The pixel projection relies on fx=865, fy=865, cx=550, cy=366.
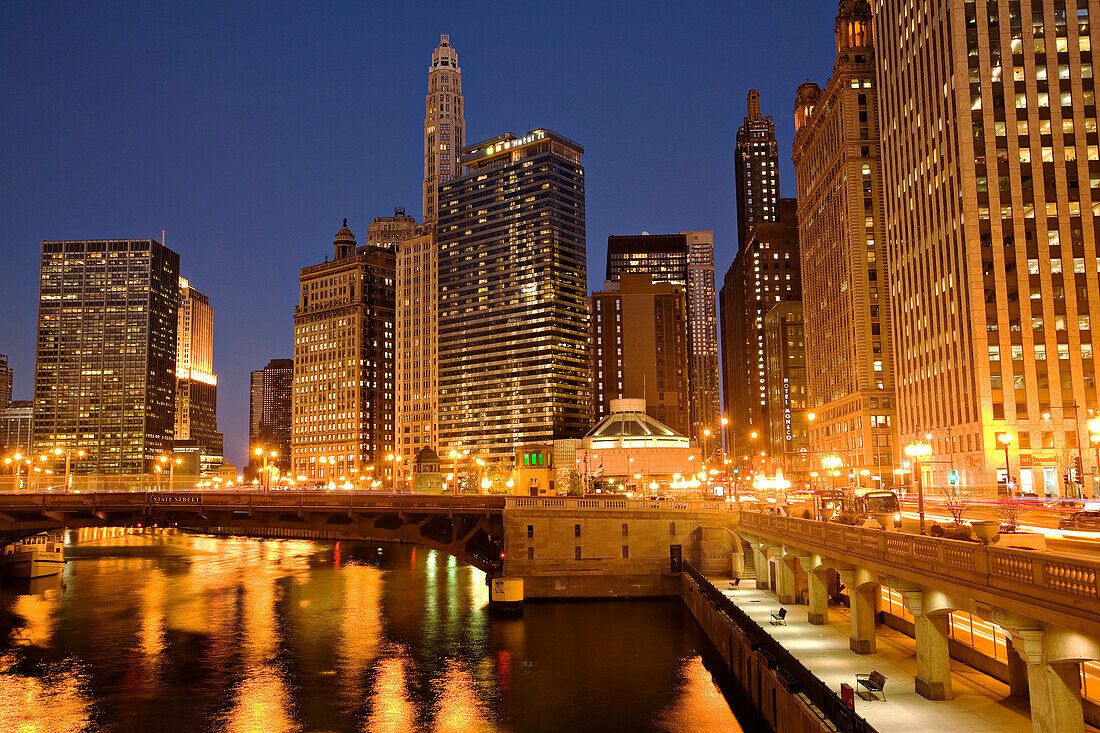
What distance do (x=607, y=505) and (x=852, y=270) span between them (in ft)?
294

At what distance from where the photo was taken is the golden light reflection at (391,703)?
136ft

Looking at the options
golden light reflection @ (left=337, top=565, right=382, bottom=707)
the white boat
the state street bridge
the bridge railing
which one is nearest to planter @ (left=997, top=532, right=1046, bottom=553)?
golden light reflection @ (left=337, top=565, right=382, bottom=707)

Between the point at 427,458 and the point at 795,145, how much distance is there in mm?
107036

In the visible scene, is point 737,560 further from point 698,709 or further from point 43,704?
point 43,704

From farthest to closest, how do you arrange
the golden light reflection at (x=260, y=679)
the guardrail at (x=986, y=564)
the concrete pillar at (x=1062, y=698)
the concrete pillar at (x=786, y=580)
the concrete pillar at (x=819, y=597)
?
the concrete pillar at (x=786, y=580) < the concrete pillar at (x=819, y=597) < the golden light reflection at (x=260, y=679) < the concrete pillar at (x=1062, y=698) < the guardrail at (x=986, y=564)

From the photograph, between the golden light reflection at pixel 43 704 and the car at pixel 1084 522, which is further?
the golden light reflection at pixel 43 704

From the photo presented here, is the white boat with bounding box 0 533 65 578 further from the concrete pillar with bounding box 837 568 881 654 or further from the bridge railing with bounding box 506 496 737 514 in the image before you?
the concrete pillar with bounding box 837 568 881 654

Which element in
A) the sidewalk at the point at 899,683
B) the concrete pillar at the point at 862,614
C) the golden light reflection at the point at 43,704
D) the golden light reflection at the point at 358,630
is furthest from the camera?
the golden light reflection at the point at 358,630

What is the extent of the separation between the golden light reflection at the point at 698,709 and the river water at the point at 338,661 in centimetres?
13

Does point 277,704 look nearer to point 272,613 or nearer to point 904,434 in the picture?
point 272,613

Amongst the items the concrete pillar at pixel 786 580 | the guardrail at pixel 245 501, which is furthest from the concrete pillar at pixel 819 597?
the guardrail at pixel 245 501

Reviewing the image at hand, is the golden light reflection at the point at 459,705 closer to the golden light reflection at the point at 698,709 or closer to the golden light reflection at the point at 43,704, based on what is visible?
the golden light reflection at the point at 698,709

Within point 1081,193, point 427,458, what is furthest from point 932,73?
point 427,458

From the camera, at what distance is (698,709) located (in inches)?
1705
